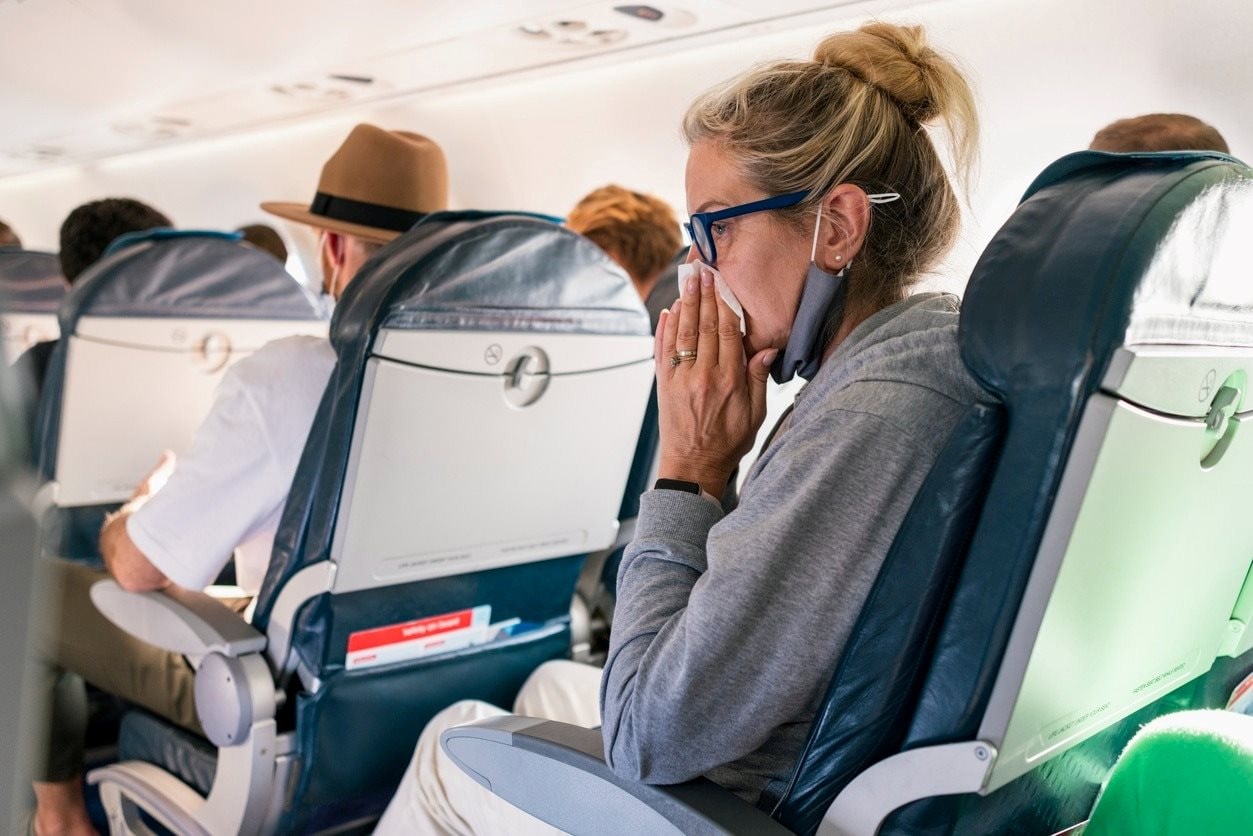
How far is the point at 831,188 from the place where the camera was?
1.62m

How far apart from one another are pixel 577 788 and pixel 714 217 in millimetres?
820

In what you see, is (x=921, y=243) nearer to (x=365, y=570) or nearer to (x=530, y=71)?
(x=365, y=570)

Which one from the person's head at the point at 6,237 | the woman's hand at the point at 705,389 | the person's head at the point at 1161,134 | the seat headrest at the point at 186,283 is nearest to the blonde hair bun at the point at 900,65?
the woman's hand at the point at 705,389

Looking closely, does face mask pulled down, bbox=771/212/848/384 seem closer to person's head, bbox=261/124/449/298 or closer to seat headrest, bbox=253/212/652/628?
seat headrest, bbox=253/212/652/628

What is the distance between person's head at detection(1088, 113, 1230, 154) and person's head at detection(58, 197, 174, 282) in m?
3.18

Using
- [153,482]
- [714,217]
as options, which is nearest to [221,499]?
[153,482]

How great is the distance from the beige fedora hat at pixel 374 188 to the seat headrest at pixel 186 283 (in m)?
0.29

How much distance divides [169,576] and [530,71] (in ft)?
12.0

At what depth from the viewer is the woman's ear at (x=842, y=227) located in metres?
1.62

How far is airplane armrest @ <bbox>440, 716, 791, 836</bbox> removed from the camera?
141cm

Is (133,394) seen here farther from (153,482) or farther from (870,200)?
(870,200)

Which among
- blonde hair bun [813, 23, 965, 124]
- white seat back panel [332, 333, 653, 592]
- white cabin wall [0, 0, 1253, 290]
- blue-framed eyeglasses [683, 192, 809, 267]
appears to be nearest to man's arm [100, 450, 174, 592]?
white seat back panel [332, 333, 653, 592]

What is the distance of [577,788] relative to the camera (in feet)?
5.16

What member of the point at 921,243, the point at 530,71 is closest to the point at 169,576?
the point at 921,243
